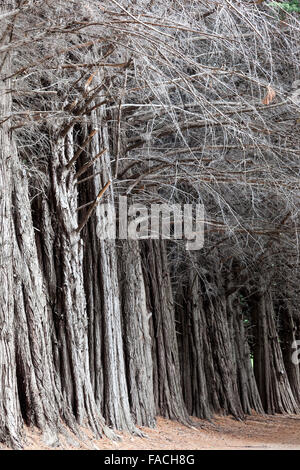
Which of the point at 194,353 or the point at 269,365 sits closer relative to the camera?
the point at 194,353

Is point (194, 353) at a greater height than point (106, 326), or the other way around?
point (106, 326)

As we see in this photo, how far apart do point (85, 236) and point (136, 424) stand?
3.43 meters

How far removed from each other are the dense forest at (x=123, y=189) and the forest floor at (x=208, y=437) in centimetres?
25

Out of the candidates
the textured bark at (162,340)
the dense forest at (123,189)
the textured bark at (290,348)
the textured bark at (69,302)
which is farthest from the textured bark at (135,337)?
the textured bark at (290,348)

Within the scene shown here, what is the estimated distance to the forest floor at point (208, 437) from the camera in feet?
29.7

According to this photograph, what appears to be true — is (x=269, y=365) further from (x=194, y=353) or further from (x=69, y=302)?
(x=69, y=302)

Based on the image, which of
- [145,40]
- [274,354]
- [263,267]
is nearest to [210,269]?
[263,267]

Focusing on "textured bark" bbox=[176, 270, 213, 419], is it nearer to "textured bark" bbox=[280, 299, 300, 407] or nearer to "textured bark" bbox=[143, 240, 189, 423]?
"textured bark" bbox=[143, 240, 189, 423]

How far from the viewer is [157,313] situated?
14.6 m

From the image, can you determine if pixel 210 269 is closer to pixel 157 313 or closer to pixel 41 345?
pixel 157 313

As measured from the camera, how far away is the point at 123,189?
43.2 feet

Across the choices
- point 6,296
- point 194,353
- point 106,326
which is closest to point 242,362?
point 194,353

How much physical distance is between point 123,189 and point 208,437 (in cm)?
501

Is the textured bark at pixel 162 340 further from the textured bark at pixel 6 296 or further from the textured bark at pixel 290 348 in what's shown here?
the textured bark at pixel 290 348
